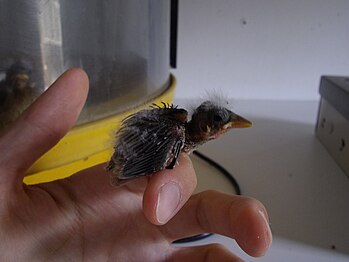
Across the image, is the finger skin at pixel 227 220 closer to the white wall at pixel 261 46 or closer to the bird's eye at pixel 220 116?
the bird's eye at pixel 220 116

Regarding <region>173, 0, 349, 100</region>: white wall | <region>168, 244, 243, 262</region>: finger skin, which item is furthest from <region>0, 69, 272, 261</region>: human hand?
<region>173, 0, 349, 100</region>: white wall

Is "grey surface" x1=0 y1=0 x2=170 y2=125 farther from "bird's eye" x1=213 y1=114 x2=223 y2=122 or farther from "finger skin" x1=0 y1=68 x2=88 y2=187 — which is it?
"bird's eye" x1=213 y1=114 x2=223 y2=122

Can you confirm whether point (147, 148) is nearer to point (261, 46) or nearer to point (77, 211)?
point (77, 211)

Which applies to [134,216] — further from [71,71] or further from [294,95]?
[294,95]

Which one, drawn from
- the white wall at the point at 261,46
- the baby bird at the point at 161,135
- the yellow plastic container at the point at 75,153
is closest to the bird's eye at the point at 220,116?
the baby bird at the point at 161,135

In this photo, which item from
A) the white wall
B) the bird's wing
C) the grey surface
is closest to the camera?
the bird's wing

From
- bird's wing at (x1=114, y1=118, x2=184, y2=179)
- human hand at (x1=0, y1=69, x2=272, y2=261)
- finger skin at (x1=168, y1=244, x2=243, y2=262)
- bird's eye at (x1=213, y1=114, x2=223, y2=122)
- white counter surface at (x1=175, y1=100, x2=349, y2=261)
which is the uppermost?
bird's eye at (x1=213, y1=114, x2=223, y2=122)

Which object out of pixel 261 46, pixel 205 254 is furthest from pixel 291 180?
pixel 261 46

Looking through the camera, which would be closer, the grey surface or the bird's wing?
the bird's wing
